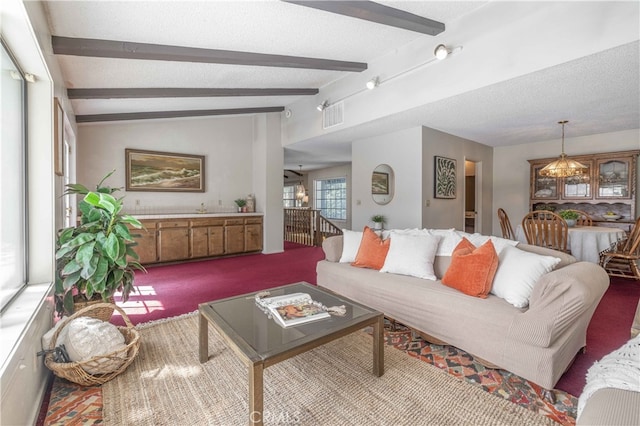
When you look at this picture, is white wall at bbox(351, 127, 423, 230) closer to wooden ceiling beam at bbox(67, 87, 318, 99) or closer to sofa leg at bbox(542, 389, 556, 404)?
wooden ceiling beam at bbox(67, 87, 318, 99)

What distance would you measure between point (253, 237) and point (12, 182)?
4.31 meters

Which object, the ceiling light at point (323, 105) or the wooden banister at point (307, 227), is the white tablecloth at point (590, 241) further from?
the wooden banister at point (307, 227)

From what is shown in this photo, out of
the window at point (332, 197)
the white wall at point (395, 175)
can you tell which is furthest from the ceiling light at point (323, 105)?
the window at point (332, 197)

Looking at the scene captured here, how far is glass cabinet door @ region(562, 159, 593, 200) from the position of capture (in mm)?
5180

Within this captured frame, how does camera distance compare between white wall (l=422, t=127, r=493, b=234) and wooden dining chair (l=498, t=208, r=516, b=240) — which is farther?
white wall (l=422, t=127, r=493, b=234)

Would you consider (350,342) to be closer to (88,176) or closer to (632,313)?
(632,313)

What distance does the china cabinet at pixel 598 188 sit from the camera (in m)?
4.81

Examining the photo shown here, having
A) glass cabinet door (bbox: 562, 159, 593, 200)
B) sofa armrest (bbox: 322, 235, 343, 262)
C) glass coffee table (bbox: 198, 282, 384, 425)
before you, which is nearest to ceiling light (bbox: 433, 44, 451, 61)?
sofa armrest (bbox: 322, 235, 343, 262)

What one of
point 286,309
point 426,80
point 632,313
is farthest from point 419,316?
A: point 426,80

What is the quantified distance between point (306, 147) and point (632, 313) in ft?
17.5

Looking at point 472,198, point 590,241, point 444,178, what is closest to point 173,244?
point 444,178

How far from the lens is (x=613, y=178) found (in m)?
4.96

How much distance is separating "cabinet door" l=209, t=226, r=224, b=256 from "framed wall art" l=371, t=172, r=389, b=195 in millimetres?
2919

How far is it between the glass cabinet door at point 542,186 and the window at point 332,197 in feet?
17.6
